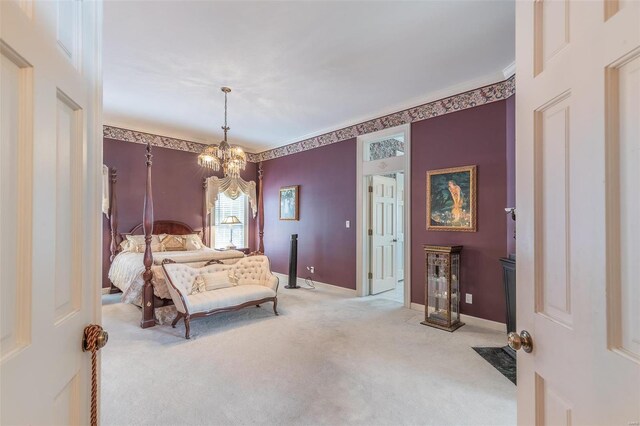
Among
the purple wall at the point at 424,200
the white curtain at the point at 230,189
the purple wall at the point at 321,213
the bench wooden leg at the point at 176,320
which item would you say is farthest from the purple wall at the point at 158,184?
the bench wooden leg at the point at 176,320

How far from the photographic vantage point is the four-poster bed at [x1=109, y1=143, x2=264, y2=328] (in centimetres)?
356

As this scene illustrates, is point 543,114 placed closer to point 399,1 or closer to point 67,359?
point 67,359

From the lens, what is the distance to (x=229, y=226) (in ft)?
21.6

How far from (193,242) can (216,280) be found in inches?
81.8

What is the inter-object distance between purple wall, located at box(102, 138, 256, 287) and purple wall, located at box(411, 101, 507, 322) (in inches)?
171

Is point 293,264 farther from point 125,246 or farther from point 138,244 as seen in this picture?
point 125,246

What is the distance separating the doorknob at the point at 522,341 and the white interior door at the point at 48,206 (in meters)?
1.16

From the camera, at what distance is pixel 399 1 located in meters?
2.29

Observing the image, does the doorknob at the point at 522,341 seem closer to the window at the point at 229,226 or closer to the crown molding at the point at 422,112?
the crown molding at the point at 422,112

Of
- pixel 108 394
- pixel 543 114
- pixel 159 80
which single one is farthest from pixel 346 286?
pixel 543 114

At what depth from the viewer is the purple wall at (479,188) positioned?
346 centimetres

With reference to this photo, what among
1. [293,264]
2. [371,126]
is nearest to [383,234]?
[293,264]

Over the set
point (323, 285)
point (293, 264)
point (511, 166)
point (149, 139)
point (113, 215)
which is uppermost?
point (149, 139)

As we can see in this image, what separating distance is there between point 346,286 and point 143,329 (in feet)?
9.89
